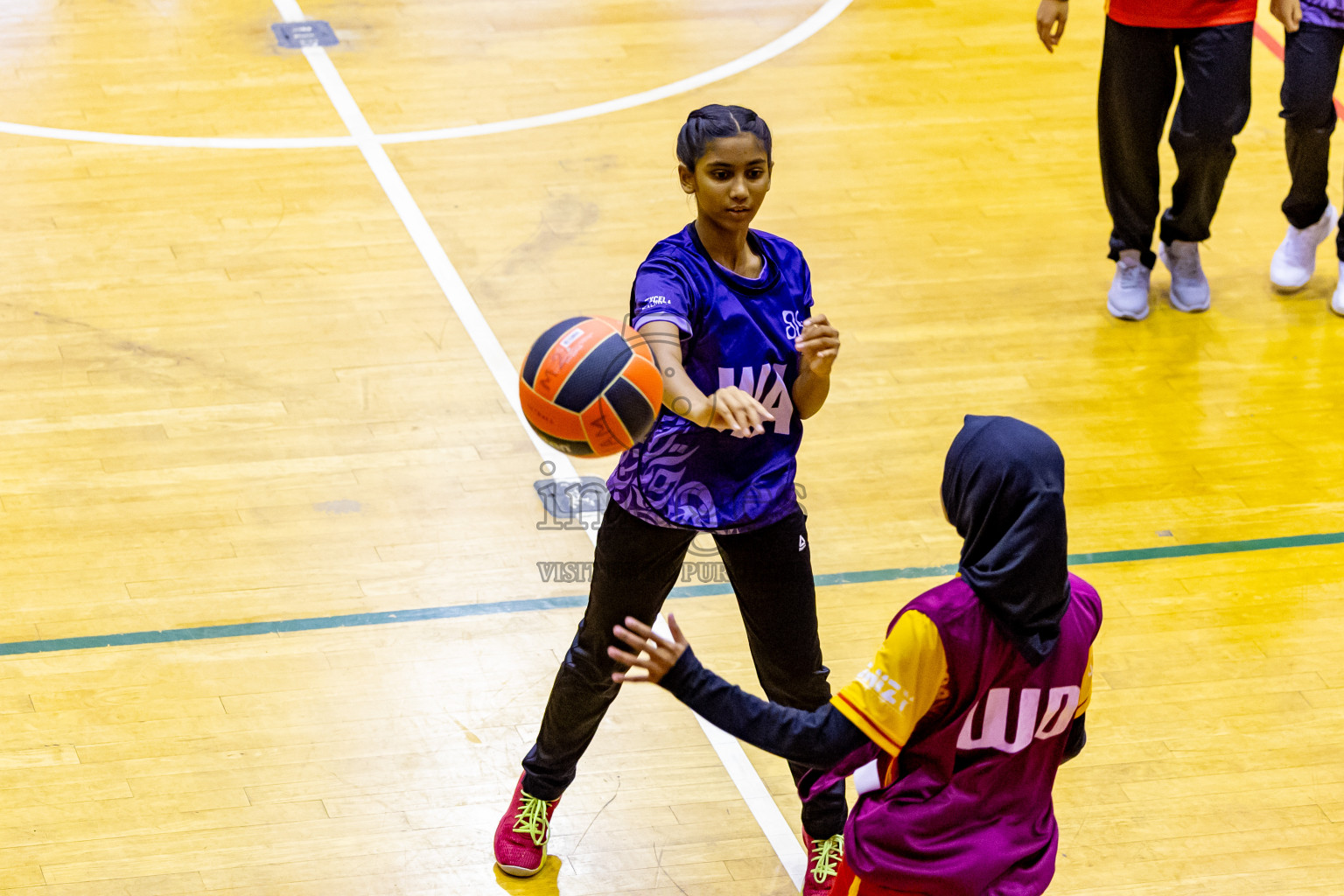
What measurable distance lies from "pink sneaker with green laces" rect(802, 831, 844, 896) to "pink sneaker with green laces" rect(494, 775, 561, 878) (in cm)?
65

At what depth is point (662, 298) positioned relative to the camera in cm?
315

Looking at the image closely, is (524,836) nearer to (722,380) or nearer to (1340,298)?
(722,380)

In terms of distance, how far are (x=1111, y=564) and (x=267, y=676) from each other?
269 centimetres

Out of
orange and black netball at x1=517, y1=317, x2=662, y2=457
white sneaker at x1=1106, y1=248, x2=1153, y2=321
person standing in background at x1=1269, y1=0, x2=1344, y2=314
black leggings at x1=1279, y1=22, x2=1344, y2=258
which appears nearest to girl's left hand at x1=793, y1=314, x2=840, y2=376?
orange and black netball at x1=517, y1=317, x2=662, y2=457

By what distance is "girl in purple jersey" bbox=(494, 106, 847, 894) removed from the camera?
317 centimetres

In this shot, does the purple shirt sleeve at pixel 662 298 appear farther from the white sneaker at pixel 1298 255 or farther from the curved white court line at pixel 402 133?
the curved white court line at pixel 402 133

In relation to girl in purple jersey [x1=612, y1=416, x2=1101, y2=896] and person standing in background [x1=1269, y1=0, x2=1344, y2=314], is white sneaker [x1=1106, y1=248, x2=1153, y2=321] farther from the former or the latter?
girl in purple jersey [x1=612, y1=416, x2=1101, y2=896]

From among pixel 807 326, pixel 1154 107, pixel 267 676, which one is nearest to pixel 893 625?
pixel 807 326

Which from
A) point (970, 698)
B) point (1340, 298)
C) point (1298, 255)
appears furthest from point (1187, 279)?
point (970, 698)

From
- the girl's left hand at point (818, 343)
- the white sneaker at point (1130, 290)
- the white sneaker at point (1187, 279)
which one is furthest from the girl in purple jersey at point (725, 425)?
the white sneaker at point (1187, 279)

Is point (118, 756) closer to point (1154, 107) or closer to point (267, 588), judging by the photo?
point (267, 588)

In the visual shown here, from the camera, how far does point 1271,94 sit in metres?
7.91

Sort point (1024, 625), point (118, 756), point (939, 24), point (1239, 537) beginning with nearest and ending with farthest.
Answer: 1. point (1024, 625)
2. point (118, 756)
3. point (1239, 537)
4. point (939, 24)

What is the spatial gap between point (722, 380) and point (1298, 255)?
4156 millimetres
